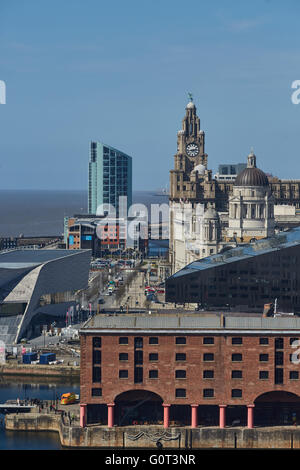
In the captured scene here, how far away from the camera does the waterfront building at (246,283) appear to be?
7431 cm

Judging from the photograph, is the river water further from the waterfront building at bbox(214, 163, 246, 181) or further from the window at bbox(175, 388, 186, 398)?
the waterfront building at bbox(214, 163, 246, 181)

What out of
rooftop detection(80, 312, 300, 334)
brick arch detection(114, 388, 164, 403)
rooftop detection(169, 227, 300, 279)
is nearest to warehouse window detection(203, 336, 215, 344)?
rooftop detection(80, 312, 300, 334)

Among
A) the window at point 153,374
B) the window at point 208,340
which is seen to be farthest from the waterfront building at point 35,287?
the window at point 208,340

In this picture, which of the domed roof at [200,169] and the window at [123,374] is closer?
the window at [123,374]

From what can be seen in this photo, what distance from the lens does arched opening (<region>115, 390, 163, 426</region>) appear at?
5512 cm

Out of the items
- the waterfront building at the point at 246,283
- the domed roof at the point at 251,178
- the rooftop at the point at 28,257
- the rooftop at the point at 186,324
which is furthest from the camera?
the domed roof at the point at 251,178

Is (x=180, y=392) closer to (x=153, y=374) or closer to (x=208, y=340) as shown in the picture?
(x=153, y=374)

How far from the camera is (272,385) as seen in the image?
54.6 m

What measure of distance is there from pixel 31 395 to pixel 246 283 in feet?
51.7

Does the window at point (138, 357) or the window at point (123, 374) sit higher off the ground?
the window at point (138, 357)

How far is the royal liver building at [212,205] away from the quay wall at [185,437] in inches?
1429

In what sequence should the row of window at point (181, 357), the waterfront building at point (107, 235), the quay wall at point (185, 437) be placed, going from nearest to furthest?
1. the quay wall at point (185, 437)
2. the row of window at point (181, 357)
3. the waterfront building at point (107, 235)

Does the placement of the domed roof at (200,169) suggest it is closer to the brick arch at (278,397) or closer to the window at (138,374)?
the brick arch at (278,397)
